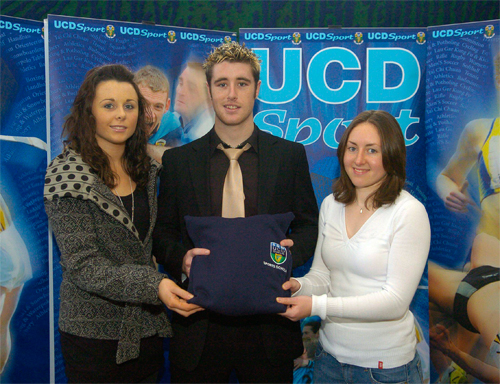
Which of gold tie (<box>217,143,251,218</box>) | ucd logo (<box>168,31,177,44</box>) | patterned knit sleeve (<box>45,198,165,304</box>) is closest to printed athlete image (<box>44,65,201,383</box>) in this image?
patterned knit sleeve (<box>45,198,165,304</box>)

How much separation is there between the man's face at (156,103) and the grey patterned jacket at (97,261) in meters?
1.04

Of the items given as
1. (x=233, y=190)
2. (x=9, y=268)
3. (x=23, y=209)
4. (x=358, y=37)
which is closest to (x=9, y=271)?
(x=9, y=268)

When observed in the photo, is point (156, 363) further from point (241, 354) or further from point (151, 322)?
point (241, 354)

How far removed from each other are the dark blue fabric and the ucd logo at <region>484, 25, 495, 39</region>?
208 centimetres

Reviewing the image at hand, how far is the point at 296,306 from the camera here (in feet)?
5.15

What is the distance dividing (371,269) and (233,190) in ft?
2.36

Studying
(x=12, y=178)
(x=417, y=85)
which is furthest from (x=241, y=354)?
(x=417, y=85)

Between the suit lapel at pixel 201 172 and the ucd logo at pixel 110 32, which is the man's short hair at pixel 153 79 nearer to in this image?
the ucd logo at pixel 110 32

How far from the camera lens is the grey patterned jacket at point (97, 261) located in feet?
5.10

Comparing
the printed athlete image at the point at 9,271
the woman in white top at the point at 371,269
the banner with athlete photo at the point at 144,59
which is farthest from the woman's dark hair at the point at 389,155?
the printed athlete image at the point at 9,271

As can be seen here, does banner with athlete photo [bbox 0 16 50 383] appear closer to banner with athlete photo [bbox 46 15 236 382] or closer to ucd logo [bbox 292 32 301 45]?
banner with athlete photo [bbox 46 15 236 382]

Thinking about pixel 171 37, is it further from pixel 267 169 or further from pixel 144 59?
pixel 267 169

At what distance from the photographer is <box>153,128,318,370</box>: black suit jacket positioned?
1825 millimetres

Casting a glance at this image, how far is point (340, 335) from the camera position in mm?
1672
